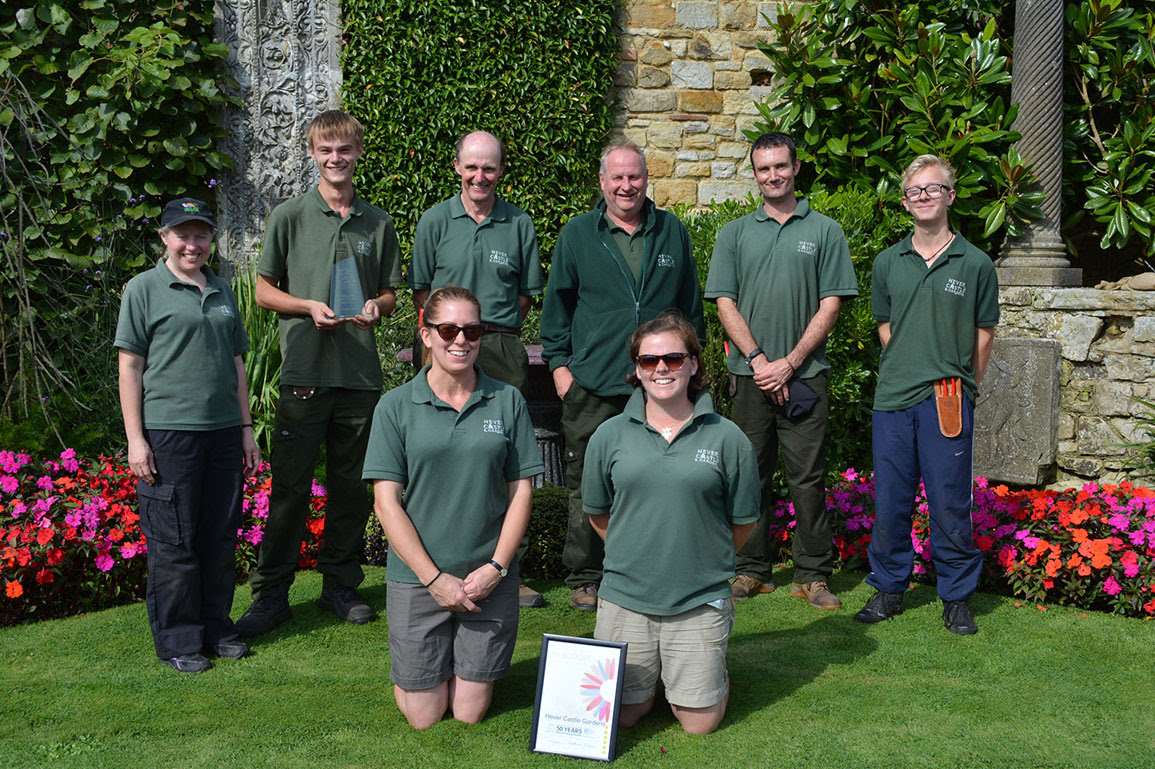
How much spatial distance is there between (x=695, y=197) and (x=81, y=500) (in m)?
5.16

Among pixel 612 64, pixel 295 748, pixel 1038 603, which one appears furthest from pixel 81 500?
pixel 612 64

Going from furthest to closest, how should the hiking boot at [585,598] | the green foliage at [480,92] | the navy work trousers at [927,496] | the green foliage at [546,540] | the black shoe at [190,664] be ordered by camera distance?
the green foliage at [480,92] → the green foliage at [546,540] → the hiking boot at [585,598] → the navy work trousers at [927,496] → the black shoe at [190,664]

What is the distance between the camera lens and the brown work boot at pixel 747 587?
5012mm

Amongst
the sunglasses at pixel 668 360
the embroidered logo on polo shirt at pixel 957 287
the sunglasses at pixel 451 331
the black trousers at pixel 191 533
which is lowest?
the black trousers at pixel 191 533

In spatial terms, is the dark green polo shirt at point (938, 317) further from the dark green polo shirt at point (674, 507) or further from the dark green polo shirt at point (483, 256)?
the dark green polo shirt at point (483, 256)

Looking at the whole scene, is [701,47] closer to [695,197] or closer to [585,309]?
[695,197]

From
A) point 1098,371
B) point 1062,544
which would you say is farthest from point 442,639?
point 1098,371

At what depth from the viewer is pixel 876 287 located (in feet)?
15.8

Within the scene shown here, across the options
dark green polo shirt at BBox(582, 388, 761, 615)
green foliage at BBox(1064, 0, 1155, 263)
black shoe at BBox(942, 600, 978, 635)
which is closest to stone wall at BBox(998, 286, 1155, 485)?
green foliage at BBox(1064, 0, 1155, 263)

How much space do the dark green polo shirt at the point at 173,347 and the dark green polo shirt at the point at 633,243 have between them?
5.59 ft

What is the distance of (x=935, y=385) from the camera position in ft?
14.8

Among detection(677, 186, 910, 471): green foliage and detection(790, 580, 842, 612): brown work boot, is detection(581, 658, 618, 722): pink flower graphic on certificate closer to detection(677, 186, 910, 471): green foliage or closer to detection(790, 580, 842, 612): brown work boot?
detection(790, 580, 842, 612): brown work boot

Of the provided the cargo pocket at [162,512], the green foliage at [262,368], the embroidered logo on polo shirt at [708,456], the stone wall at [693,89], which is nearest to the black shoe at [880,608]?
the embroidered logo on polo shirt at [708,456]

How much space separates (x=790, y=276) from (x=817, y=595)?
4.72ft
